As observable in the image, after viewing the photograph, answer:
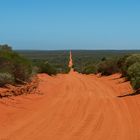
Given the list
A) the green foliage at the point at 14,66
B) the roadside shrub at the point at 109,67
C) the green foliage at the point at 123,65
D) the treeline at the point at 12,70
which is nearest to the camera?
the treeline at the point at 12,70

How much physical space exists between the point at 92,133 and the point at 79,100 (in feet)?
33.7

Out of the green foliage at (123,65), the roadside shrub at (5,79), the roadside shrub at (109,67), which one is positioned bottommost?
the roadside shrub at (109,67)

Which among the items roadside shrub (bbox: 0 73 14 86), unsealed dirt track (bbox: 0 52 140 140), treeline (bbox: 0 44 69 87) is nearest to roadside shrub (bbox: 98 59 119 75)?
treeline (bbox: 0 44 69 87)

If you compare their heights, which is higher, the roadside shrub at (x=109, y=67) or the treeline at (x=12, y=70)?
the treeline at (x=12, y=70)

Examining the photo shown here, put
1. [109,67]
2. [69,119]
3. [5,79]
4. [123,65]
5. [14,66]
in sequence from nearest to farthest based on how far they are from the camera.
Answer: [69,119], [5,79], [14,66], [123,65], [109,67]

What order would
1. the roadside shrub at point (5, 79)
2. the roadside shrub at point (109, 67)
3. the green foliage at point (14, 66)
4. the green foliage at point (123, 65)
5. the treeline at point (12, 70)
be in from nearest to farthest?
the roadside shrub at point (5, 79)
the treeline at point (12, 70)
the green foliage at point (14, 66)
the green foliage at point (123, 65)
the roadside shrub at point (109, 67)

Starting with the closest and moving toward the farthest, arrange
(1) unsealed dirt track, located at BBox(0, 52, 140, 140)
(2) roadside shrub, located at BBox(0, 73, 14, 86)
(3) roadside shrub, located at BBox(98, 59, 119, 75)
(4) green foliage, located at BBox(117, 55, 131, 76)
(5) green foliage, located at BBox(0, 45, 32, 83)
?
(1) unsealed dirt track, located at BBox(0, 52, 140, 140), (2) roadside shrub, located at BBox(0, 73, 14, 86), (5) green foliage, located at BBox(0, 45, 32, 83), (4) green foliage, located at BBox(117, 55, 131, 76), (3) roadside shrub, located at BBox(98, 59, 119, 75)

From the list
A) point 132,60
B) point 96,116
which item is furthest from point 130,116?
point 132,60

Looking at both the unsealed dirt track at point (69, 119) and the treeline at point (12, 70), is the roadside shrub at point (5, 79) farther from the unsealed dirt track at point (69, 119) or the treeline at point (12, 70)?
the unsealed dirt track at point (69, 119)

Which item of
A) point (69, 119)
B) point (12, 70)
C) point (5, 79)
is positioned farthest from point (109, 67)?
point (69, 119)

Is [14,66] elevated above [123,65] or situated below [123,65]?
above

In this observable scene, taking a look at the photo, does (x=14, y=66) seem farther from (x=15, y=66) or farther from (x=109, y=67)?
(x=109, y=67)

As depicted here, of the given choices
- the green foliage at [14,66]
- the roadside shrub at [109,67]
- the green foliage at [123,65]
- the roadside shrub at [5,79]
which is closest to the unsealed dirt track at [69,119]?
the roadside shrub at [5,79]

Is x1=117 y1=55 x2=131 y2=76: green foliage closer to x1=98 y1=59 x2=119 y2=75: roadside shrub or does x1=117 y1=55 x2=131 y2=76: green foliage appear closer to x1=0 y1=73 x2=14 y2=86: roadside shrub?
x1=98 y1=59 x2=119 y2=75: roadside shrub
